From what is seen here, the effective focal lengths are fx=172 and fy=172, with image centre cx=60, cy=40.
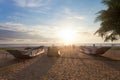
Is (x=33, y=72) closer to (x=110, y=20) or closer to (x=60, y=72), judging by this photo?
(x=60, y=72)

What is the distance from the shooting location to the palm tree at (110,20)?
1767 centimetres

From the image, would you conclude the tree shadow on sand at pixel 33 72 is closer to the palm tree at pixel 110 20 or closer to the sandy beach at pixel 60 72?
the sandy beach at pixel 60 72

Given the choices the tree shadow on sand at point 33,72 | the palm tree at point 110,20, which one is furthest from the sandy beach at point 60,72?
the palm tree at point 110,20

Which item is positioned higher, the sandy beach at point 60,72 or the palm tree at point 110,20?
the palm tree at point 110,20

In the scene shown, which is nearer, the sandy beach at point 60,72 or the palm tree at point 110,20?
the sandy beach at point 60,72

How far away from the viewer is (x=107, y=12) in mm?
18844

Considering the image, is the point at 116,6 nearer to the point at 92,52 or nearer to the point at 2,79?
the point at 92,52

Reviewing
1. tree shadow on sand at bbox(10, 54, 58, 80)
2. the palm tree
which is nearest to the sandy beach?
tree shadow on sand at bbox(10, 54, 58, 80)

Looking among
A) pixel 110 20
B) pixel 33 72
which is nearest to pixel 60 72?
pixel 33 72

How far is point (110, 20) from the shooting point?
1834 cm

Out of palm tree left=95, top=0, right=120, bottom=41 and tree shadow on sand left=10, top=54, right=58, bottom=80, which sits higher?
palm tree left=95, top=0, right=120, bottom=41

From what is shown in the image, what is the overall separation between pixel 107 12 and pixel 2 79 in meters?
13.5

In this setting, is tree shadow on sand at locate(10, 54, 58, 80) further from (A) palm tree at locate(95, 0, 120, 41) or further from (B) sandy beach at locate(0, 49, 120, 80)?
(A) palm tree at locate(95, 0, 120, 41)

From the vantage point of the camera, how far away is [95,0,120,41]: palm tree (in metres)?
17.7
